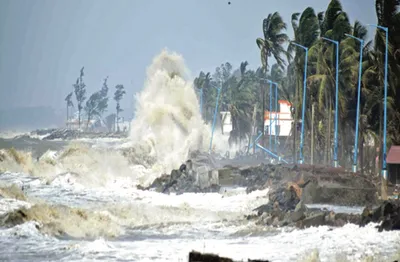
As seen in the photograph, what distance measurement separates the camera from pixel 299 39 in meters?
71.6

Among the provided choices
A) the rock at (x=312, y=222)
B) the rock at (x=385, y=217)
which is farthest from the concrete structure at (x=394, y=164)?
the rock at (x=312, y=222)

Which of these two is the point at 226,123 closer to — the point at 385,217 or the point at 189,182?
the point at 189,182

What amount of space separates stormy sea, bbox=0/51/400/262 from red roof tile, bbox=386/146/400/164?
690 centimetres

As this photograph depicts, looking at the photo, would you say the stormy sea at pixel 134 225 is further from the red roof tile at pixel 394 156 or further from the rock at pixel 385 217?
the red roof tile at pixel 394 156

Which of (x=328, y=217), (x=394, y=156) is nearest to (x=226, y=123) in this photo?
(x=394, y=156)

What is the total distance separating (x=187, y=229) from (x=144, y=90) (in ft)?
197

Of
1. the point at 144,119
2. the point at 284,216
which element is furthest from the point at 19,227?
the point at 144,119

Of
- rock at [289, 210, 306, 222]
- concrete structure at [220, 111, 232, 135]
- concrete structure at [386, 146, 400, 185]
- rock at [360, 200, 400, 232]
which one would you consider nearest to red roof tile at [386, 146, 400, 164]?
concrete structure at [386, 146, 400, 185]

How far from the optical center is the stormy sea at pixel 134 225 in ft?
78.3

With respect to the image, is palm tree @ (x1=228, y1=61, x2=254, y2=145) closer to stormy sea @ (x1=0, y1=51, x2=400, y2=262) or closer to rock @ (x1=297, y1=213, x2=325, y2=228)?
stormy sea @ (x1=0, y1=51, x2=400, y2=262)

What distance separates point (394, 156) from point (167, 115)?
138ft

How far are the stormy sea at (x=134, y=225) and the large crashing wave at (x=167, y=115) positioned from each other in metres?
11.7

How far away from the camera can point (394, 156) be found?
4559cm

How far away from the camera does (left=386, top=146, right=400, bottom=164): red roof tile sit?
45188 millimetres
